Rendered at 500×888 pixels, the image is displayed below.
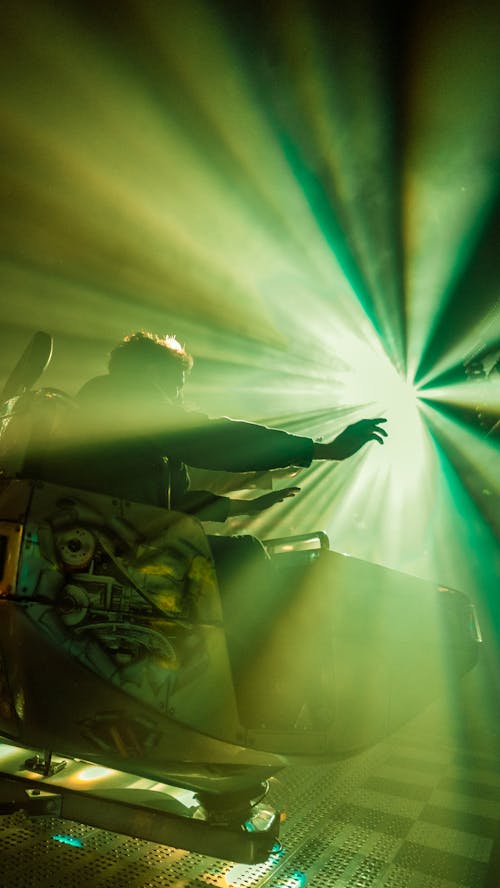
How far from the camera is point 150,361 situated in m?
1.67

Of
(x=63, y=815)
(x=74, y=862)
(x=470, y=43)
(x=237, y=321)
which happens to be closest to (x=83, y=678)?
(x=63, y=815)

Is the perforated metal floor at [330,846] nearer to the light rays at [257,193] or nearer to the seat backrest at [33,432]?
the seat backrest at [33,432]

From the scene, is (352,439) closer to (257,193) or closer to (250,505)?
(250,505)

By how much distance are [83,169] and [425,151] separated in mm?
3893

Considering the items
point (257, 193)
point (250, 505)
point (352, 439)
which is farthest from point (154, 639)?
point (257, 193)

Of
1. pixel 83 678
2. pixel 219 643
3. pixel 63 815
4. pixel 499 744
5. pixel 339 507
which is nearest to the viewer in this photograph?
pixel 83 678

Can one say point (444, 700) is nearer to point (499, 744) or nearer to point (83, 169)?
point (499, 744)

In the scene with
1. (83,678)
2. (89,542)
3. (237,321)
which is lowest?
(83,678)

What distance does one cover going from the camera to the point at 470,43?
169 inches

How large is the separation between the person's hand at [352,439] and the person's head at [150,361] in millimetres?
629

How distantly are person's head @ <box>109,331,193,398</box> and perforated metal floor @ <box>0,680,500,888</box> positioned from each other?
1.65 m

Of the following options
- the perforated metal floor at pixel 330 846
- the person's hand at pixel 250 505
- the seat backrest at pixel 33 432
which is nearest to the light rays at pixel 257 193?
the person's hand at pixel 250 505

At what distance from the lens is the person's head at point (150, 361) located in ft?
5.39

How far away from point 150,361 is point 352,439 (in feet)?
2.48
